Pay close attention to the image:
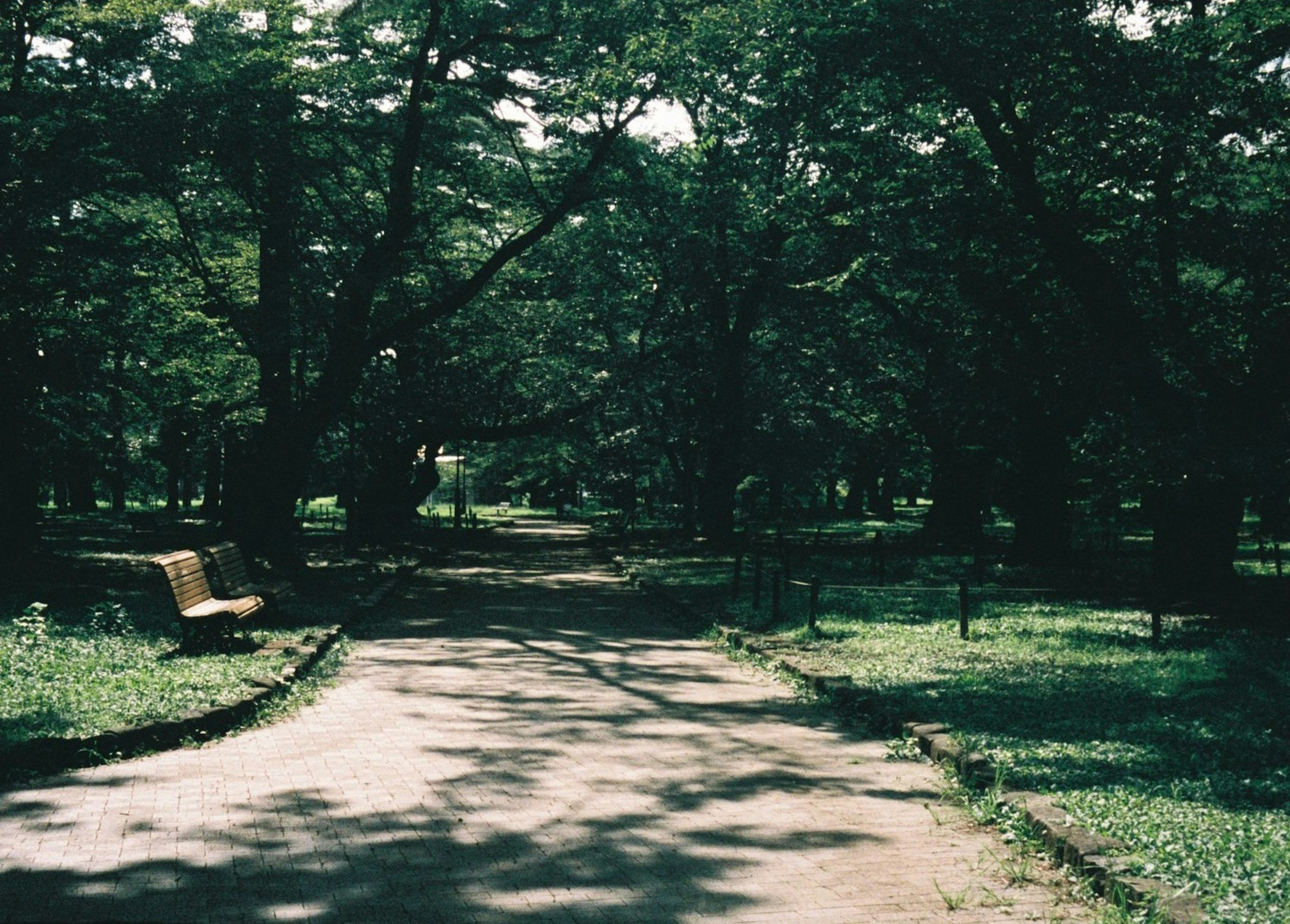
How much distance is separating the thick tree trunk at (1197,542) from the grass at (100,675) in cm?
1228

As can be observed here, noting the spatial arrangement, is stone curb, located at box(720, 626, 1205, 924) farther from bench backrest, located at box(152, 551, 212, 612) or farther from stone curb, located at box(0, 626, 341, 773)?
bench backrest, located at box(152, 551, 212, 612)

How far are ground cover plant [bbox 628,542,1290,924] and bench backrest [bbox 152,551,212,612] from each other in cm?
600

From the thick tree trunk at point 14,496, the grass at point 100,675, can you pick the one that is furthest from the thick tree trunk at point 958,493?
the grass at point 100,675

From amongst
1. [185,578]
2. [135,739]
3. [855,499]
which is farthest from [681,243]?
[855,499]

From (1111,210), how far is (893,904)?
15187mm

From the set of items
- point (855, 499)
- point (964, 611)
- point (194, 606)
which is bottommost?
point (964, 611)

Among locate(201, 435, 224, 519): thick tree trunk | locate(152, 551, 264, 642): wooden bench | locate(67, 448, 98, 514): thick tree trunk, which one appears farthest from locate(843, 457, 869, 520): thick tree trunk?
locate(152, 551, 264, 642): wooden bench

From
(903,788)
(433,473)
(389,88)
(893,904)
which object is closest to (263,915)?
(893,904)

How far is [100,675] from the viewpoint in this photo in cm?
949

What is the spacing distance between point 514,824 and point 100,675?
497 centimetres

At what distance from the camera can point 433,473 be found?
143 feet

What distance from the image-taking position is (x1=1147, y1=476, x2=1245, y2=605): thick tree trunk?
17.0 metres

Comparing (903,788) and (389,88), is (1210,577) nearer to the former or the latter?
(903,788)

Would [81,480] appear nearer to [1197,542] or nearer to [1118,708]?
[1197,542]
